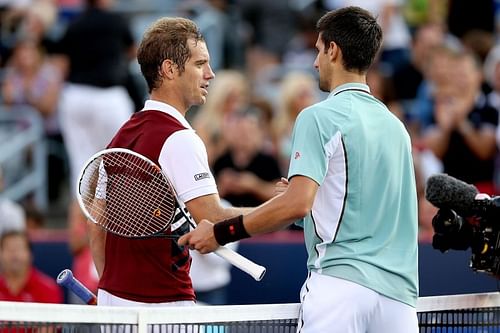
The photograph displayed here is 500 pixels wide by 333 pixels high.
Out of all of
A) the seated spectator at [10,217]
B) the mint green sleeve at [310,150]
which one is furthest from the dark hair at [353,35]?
the seated spectator at [10,217]

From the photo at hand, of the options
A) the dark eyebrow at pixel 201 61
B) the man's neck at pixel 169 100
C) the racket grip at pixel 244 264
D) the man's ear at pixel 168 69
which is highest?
the dark eyebrow at pixel 201 61

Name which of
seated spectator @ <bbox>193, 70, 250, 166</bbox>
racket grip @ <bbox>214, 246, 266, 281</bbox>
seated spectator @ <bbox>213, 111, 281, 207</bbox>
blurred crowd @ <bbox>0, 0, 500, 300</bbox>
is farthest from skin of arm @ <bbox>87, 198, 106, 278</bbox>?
seated spectator @ <bbox>193, 70, 250, 166</bbox>

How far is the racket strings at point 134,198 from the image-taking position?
5168 mm

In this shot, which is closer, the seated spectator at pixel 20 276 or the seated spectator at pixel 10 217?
the seated spectator at pixel 20 276

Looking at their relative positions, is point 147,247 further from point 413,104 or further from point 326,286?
point 413,104

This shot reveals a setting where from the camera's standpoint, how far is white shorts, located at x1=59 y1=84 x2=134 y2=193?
11.7 metres

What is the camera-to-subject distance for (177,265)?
5.30m

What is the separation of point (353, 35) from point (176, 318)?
1.38m

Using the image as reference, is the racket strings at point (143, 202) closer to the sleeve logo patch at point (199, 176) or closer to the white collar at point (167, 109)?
the sleeve logo patch at point (199, 176)

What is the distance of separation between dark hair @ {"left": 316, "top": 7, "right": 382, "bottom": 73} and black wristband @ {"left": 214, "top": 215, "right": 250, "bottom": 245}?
0.80m

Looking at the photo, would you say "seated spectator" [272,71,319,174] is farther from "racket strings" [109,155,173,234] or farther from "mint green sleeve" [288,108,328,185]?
"mint green sleeve" [288,108,328,185]

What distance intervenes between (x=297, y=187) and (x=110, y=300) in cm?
111

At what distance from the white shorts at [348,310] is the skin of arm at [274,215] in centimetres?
30

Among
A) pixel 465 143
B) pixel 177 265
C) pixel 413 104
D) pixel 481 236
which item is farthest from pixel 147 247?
pixel 413 104
